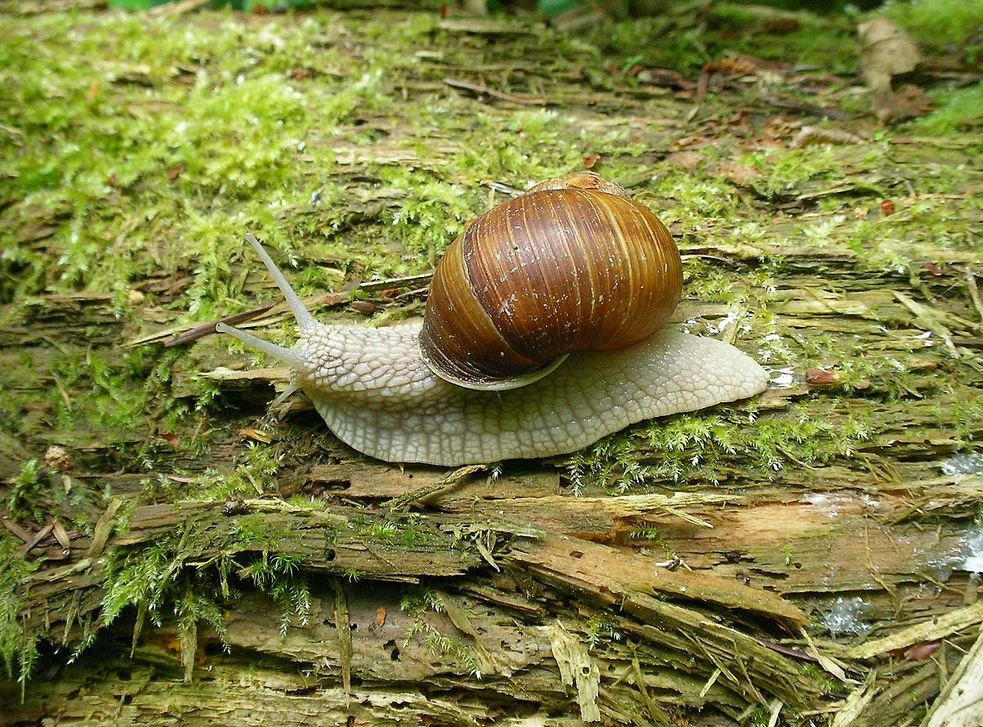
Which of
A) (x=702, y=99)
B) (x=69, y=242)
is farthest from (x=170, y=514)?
(x=702, y=99)

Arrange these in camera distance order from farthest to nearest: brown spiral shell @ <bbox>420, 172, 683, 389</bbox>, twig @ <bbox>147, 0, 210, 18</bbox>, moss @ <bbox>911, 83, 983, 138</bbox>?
twig @ <bbox>147, 0, 210, 18</bbox>, moss @ <bbox>911, 83, 983, 138</bbox>, brown spiral shell @ <bbox>420, 172, 683, 389</bbox>

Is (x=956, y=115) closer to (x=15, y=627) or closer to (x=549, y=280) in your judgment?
(x=549, y=280)

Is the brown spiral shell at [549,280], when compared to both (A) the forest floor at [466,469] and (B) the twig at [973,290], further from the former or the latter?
(B) the twig at [973,290]

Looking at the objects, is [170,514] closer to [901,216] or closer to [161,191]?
[161,191]

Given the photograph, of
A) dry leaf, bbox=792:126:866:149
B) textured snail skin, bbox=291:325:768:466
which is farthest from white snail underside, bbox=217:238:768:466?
dry leaf, bbox=792:126:866:149

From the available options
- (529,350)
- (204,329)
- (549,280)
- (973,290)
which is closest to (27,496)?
(204,329)

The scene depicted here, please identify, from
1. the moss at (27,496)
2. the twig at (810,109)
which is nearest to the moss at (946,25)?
the twig at (810,109)

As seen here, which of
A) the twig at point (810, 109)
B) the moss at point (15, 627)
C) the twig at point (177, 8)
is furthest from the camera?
the twig at point (177, 8)

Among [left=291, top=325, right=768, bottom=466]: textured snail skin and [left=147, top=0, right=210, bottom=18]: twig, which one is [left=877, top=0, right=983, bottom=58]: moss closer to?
[left=291, top=325, right=768, bottom=466]: textured snail skin
